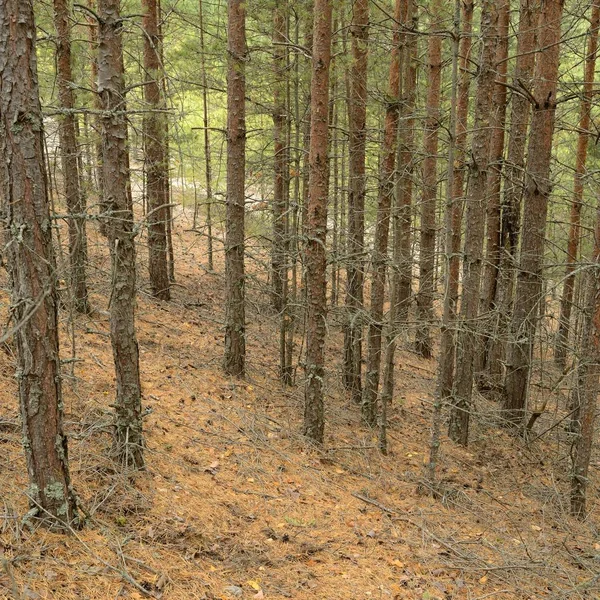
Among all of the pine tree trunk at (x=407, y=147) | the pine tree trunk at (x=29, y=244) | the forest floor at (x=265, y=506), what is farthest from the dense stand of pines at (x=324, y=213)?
the forest floor at (x=265, y=506)

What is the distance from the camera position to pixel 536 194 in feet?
32.7

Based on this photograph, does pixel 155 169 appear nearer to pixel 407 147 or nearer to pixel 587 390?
pixel 407 147

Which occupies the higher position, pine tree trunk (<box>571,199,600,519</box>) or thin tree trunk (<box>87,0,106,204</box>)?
thin tree trunk (<box>87,0,106,204</box>)

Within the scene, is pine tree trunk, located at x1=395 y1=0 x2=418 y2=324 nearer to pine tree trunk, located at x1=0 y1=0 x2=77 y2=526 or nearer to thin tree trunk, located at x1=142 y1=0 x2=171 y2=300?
thin tree trunk, located at x1=142 y1=0 x2=171 y2=300

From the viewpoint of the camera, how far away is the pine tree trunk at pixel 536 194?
9359mm

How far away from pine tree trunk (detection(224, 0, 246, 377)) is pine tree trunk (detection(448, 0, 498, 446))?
3748 millimetres

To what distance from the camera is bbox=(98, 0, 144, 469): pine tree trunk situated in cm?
531

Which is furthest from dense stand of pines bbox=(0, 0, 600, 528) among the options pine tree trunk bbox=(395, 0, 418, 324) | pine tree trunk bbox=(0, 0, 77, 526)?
pine tree trunk bbox=(395, 0, 418, 324)

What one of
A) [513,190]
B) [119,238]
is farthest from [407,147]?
[119,238]

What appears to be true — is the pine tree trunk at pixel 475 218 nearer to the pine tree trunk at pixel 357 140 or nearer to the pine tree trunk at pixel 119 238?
the pine tree trunk at pixel 357 140

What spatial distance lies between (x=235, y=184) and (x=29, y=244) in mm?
5839

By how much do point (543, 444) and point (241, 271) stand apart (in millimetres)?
7070

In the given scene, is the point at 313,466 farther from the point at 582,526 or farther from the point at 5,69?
the point at 5,69

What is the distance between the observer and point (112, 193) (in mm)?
5422
